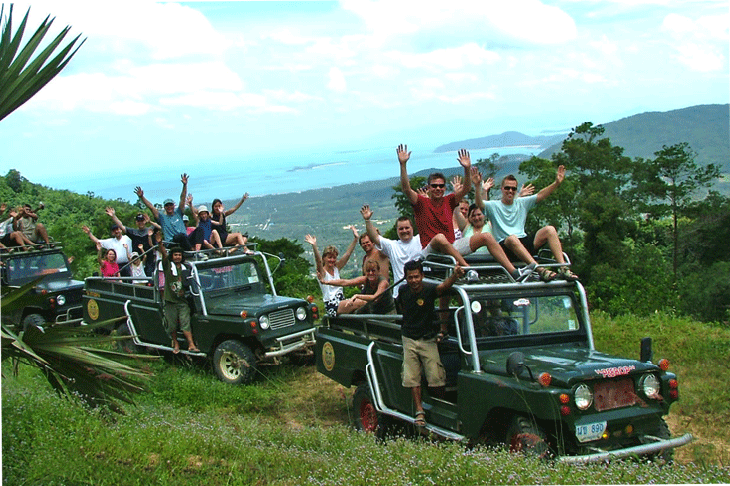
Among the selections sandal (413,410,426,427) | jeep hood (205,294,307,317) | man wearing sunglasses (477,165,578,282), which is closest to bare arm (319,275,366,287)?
jeep hood (205,294,307,317)

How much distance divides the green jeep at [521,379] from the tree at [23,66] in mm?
3892

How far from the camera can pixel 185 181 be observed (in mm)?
13414

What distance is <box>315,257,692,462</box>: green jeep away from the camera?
5977mm

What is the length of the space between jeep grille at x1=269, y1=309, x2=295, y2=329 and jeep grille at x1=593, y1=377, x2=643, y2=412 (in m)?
6.01

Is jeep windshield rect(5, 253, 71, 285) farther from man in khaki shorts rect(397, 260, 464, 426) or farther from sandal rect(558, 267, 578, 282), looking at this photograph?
sandal rect(558, 267, 578, 282)

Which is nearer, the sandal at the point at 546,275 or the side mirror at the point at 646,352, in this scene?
the side mirror at the point at 646,352

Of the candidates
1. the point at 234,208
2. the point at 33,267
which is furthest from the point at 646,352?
the point at 33,267

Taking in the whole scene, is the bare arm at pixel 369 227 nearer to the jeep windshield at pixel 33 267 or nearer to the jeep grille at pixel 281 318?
the jeep grille at pixel 281 318

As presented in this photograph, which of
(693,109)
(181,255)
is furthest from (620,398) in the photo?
(693,109)

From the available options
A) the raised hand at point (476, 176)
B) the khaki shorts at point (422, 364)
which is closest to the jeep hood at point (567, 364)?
the khaki shorts at point (422, 364)

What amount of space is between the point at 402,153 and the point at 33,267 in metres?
10.3

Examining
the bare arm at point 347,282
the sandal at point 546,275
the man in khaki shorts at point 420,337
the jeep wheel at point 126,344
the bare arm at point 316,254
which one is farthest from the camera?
the jeep wheel at point 126,344

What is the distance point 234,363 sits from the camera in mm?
11039

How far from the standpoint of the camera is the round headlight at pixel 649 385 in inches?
246
